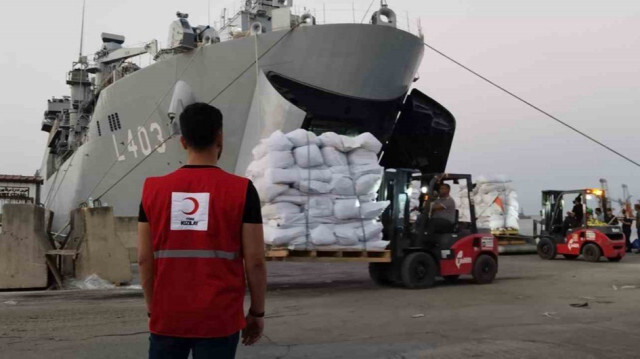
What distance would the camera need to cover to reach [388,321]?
6.03 m

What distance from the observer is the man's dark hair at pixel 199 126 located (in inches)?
83.2

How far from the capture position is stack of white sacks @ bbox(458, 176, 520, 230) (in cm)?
1825

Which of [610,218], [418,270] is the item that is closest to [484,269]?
[418,270]

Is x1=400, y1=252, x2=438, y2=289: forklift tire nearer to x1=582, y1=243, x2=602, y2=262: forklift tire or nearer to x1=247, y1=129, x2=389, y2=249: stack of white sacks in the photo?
x1=247, y1=129, x2=389, y2=249: stack of white sacks

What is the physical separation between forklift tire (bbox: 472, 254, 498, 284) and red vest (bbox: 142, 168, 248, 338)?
8.17 metres

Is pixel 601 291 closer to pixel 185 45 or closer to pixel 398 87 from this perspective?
pixel 398 87

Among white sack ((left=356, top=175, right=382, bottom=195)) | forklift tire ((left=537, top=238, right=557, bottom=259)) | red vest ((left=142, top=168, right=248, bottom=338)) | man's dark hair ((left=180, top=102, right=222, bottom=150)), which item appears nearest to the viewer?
red vest ((left=142, top=168, right=248, bottom=338))

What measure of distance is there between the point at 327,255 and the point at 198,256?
6.41 meters

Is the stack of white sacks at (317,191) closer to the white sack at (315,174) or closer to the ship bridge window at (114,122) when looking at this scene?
the white sack at (315,174)

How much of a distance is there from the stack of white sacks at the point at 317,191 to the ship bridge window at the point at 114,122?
9085mm

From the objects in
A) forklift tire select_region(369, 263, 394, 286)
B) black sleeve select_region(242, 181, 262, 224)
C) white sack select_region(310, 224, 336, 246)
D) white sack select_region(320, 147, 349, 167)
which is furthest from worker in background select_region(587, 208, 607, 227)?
black sleeve select_region(242, 181, 262, 224)

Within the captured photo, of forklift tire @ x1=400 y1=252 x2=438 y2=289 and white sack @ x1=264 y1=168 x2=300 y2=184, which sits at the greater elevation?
white sack @ x1=264 y1=168 x2=300 y2=184

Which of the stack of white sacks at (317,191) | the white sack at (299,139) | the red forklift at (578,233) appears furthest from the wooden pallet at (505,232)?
the white sack at (299,139)

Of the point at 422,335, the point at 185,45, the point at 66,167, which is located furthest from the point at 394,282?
the point at 66,167
